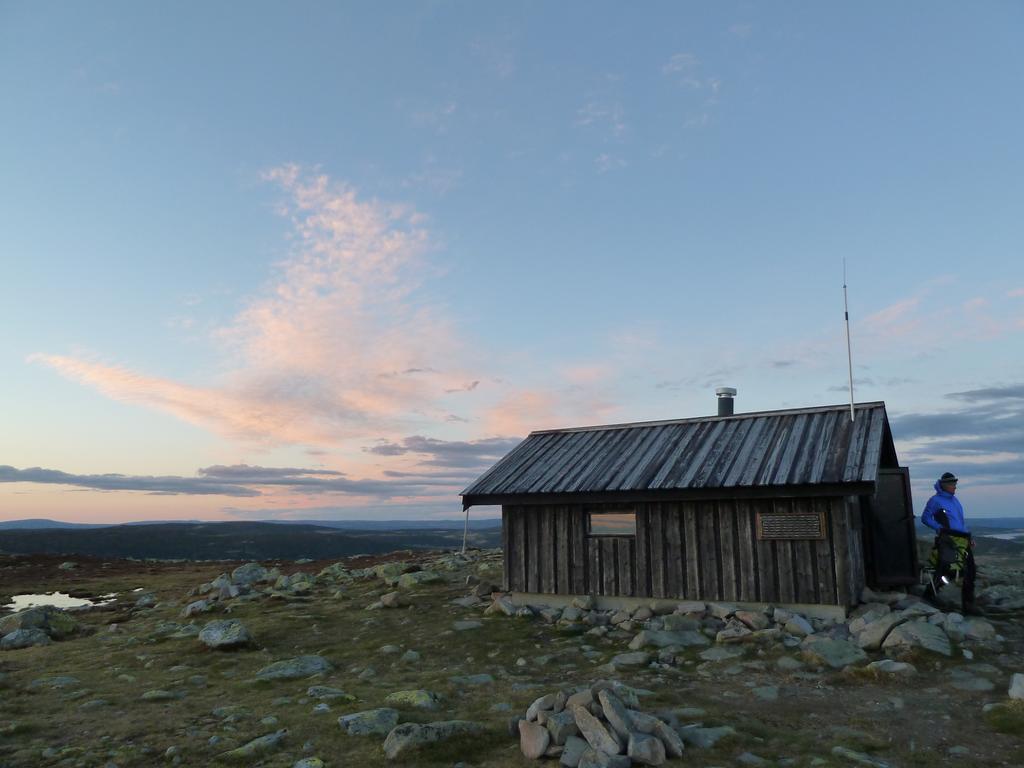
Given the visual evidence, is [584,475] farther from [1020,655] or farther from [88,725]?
[88,725]

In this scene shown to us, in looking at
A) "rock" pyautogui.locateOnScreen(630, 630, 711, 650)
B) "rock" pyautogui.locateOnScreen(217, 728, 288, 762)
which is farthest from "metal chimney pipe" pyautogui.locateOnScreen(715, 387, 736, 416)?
"rock" pyautogui.locateOnScreen(217, 728, 288, 762)

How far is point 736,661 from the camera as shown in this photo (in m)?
12.5

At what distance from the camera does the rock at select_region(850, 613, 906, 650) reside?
492 inches

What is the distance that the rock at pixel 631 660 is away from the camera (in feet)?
41.0

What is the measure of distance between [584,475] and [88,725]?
12287 millimetres

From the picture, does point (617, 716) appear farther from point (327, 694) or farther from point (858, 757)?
point (327, 694)

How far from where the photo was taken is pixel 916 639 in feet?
39.6

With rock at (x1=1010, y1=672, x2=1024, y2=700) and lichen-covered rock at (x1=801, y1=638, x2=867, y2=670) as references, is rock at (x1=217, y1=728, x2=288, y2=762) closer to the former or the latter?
lichen-covered rock at (x1=801, y1=638, x2=867, y2=670)

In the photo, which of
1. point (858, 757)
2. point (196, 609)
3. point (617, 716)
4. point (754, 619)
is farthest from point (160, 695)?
point (754, 619)

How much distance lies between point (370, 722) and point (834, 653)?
8.49 meters

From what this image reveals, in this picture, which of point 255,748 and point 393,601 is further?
point 393,601

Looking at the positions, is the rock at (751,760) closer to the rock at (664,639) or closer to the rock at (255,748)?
the rock at (255,748)

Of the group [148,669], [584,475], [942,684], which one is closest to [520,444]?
[584,475]

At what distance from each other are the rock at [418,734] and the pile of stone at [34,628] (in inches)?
574
